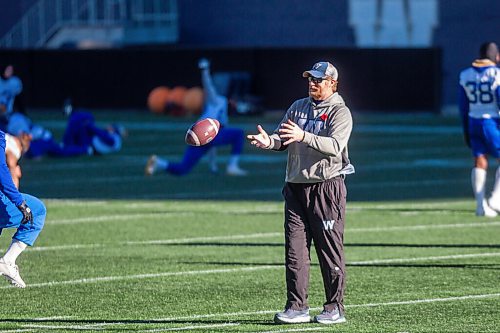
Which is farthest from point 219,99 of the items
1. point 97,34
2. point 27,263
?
point 97,34

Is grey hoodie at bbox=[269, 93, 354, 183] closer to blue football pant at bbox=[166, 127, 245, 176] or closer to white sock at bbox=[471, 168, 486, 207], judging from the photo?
white sock at bbox=[471, 168, 486, 207]

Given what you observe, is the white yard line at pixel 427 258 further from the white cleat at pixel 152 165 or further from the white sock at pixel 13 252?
the white cleat at pixel 152 165

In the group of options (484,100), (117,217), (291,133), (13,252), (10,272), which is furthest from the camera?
(117,217)

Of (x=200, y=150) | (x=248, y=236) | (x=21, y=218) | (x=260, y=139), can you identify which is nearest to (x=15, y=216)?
(x=21, y=218)

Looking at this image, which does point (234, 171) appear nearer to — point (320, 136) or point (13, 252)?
point (13, 252)

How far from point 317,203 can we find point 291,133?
71 cm

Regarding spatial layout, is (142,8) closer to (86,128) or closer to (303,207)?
(86,128)

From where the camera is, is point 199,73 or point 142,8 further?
point 142,8

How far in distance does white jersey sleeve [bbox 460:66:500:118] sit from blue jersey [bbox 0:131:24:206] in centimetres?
700

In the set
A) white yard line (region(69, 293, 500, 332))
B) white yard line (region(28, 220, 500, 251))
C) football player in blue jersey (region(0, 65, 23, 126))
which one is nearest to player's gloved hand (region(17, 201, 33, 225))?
white yard line (region(69, 293, 500, 332))

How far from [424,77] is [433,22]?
4511 mm

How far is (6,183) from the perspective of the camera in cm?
952

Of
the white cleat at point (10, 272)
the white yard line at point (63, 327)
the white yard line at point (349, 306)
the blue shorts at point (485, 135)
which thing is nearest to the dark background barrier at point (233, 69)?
the blue shorts at point (485, 135)

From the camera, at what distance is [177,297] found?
10492 mm
